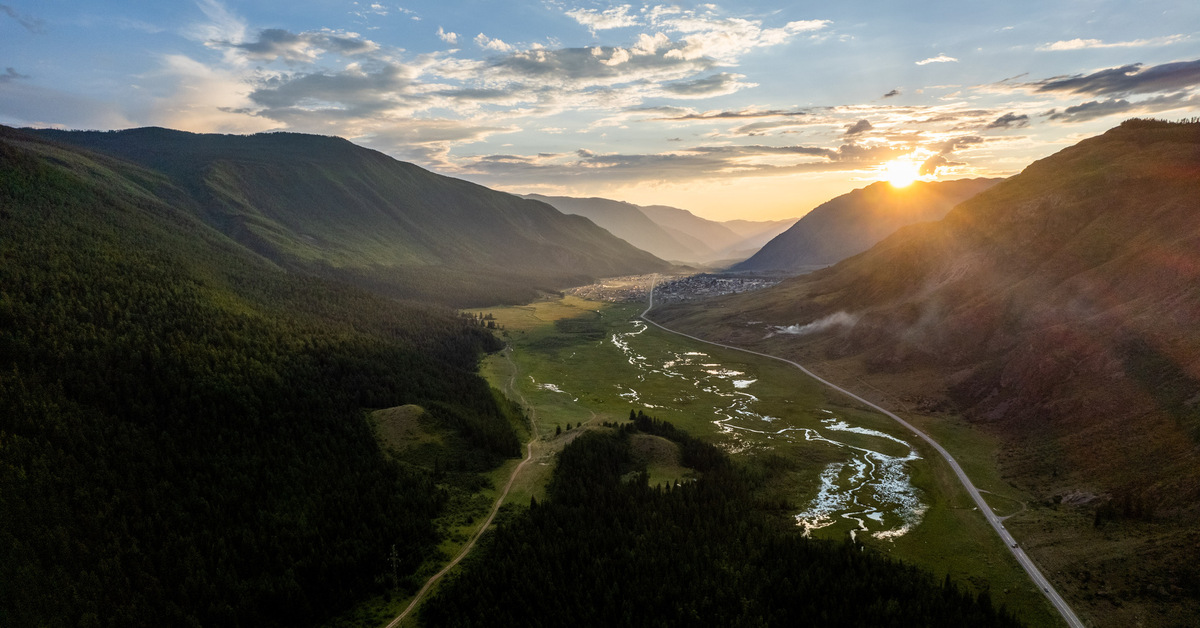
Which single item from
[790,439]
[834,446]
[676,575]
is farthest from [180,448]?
[834,446]

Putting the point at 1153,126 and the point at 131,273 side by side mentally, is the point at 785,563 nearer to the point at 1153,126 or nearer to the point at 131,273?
the point at 131,273

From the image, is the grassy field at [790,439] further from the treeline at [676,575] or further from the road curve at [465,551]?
the treeline at [676,575]

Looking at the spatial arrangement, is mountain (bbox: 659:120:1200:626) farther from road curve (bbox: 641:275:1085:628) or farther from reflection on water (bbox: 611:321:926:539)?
reflection on water (bbox: 611:321:926:539)

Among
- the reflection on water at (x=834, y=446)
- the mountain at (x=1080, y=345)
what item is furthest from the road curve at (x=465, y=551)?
the mountain at (x=1080, y=345)

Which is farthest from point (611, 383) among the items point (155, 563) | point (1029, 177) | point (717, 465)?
point (1029, 177)

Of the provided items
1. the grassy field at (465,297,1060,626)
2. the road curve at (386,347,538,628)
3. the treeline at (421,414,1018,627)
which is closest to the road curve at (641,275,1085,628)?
the grassy field at (465,297,1060,626)
